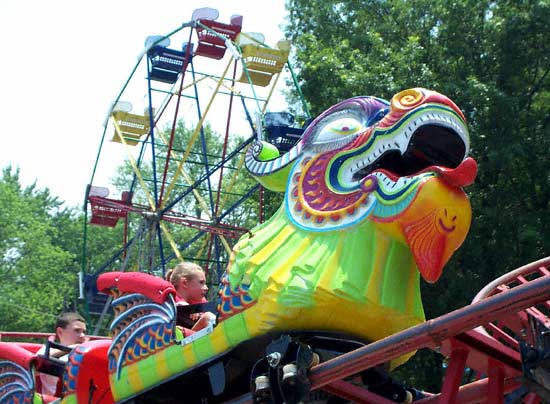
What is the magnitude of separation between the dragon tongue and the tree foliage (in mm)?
8545

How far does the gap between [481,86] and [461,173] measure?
9.01m

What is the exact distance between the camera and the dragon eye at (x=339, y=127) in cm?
595

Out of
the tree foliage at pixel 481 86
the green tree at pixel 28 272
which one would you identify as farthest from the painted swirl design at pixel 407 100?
the green tree at pixel 28 272

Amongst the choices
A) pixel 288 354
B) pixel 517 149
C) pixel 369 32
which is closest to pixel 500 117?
pixel 517 149

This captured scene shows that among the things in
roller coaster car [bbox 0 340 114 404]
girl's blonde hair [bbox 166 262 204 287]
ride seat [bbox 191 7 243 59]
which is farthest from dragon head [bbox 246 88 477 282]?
ride seat [bbox 191 7 243 59]

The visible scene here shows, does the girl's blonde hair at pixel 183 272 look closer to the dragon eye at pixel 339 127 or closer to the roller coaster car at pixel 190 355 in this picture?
the roller coaster car at pixel 190 355

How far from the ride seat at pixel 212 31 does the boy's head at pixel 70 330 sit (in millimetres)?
10239

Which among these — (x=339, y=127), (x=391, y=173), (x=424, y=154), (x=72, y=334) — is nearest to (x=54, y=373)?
(x=72, y=334)

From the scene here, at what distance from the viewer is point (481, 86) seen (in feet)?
46.1

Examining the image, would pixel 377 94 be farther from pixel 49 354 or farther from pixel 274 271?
pixel 274 271

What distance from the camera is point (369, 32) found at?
16.2 meters

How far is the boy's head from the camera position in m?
7.70

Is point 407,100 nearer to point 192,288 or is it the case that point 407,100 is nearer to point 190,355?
point 190,355

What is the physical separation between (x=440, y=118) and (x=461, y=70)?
10108 mm
